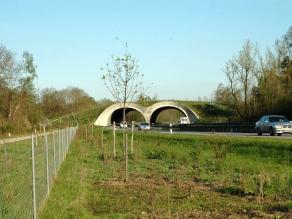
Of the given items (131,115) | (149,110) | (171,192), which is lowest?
(171,192)

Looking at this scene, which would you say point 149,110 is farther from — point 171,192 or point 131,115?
point 171,192

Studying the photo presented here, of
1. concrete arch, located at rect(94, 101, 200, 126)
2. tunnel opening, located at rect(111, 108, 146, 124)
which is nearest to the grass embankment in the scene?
concrete arch, located at rect(94, 101, 200, 126)

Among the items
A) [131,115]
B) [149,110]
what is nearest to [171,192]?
[149,110]

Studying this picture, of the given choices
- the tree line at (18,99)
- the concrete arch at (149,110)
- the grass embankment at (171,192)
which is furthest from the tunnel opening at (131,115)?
the grass embankment at (171,192)

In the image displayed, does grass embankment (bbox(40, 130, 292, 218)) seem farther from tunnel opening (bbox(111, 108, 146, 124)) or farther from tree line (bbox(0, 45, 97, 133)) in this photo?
tunnel opening (bbox(111, 108, 146, 124))

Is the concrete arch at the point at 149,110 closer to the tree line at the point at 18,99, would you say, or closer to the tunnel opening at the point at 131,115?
the tunnel opening at the point at 131,115

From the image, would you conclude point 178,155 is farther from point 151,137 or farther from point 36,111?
point 36,111

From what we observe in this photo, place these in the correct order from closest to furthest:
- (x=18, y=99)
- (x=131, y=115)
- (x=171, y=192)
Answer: (x=171, y=192) < (x=18, y=99) < (x=131, y=115)

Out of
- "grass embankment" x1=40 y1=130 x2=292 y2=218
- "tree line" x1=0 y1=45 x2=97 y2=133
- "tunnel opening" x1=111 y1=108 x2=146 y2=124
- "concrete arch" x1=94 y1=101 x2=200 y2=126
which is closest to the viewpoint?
"grass embankment" x1=40 y1=130 x2=292 y2=218

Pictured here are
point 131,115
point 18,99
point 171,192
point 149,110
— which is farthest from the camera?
point 131,115

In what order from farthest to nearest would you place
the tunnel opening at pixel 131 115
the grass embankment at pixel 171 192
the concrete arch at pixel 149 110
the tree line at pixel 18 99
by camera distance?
the tunnel opening at pixel 131 115, the concrete arch at pixel 149 110, the tree line at pixel 18 99, the grass embankment at pixel 171 192

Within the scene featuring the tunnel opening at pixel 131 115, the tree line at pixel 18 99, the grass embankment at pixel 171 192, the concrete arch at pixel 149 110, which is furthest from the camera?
the tunnel opening at pixel 131 115

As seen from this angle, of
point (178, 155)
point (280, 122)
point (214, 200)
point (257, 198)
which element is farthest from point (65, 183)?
point (280, 122)

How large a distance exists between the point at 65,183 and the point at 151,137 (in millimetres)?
30370
